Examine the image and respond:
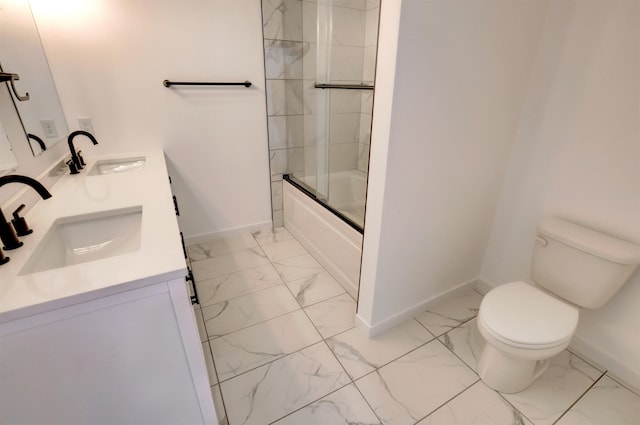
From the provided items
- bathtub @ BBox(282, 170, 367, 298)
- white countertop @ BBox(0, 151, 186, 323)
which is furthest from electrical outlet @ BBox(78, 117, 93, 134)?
bathtub @ BBox(282, 170, 367, 298)

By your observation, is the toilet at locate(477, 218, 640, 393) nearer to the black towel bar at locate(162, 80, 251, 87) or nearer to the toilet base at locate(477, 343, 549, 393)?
the toilet base at locate(477, 343, 549, 393)

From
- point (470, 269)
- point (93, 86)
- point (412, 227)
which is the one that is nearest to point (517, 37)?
point (412, 227)

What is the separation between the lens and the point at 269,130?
2.53 m

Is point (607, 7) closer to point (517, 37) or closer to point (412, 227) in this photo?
point (517, 37)

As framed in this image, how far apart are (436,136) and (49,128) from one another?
2.00 m

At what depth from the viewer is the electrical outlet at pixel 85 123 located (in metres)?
1.94

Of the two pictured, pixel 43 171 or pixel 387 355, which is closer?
pixel 43 171

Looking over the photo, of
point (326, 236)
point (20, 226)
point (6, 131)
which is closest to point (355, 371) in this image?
point (326, 236)

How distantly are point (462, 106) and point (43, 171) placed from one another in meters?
2.03

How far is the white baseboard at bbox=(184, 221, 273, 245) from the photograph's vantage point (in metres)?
2.59

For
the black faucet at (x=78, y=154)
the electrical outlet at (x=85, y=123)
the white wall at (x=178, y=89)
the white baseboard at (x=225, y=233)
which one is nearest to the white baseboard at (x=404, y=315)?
the white baseboard at (x=225, y=233)

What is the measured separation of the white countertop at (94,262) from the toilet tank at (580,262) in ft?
5.42

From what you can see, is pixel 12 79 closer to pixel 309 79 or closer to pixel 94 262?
pixel 94 262

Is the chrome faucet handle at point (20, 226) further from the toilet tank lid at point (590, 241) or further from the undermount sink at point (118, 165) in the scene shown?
the toilet tank lid at point (590, 241)
